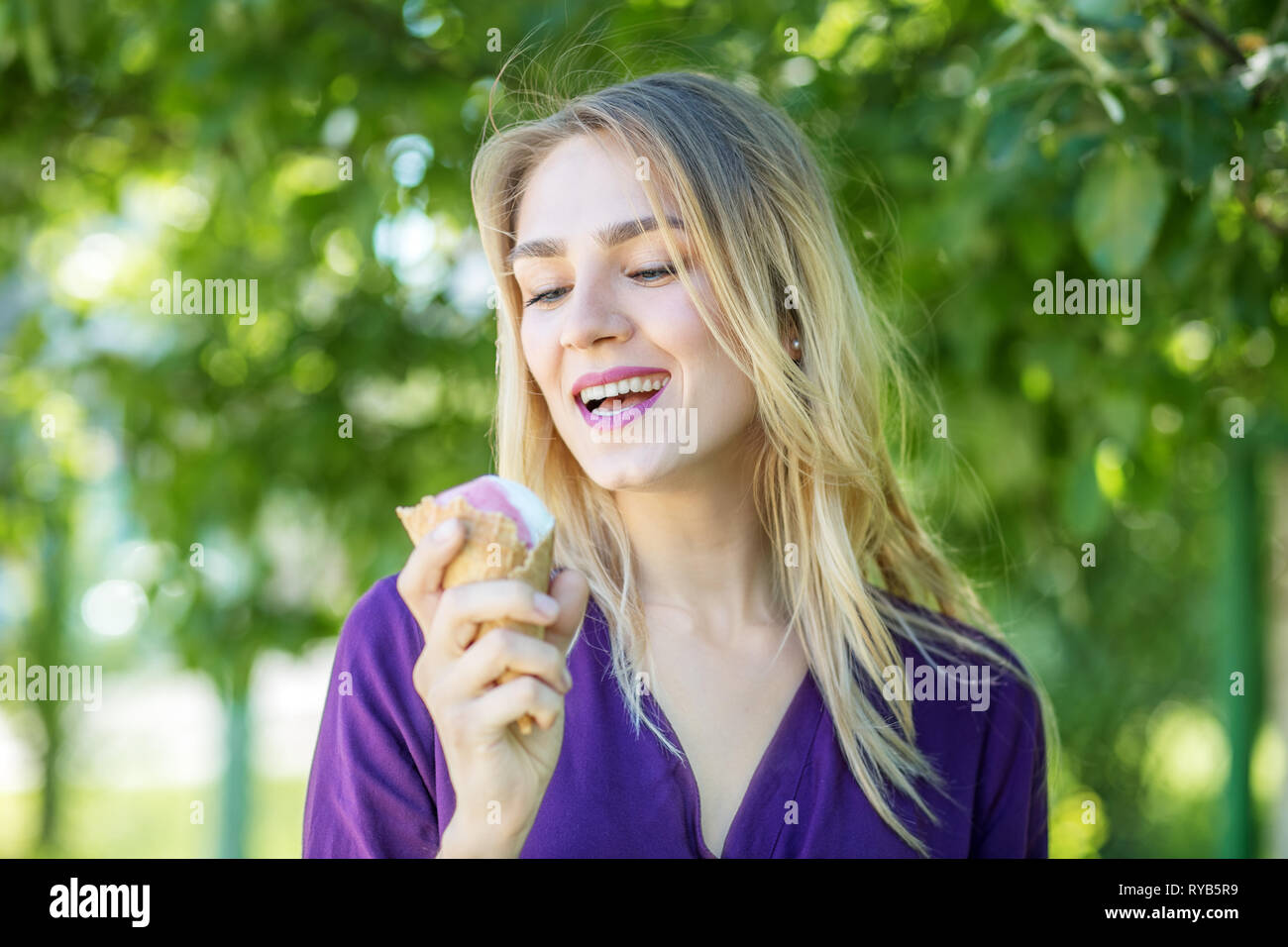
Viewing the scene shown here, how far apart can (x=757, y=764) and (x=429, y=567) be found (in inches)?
27.0

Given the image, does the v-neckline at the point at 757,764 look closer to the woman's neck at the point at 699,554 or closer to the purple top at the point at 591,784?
the purple top at the point at 591,784

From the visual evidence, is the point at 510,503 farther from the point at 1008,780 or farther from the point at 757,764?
the point at 1008,780

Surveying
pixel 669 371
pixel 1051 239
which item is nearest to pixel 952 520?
pixel 1051 239

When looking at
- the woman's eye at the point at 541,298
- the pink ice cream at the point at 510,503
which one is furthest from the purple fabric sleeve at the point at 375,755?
the woman's eye at the point at 541,298

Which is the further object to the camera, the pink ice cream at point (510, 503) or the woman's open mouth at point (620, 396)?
the woman's open mouth at point (620, 396)

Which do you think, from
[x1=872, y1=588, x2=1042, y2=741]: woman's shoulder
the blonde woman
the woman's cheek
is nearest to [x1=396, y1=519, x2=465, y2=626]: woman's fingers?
the blonde woman

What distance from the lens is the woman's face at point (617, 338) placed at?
168 cm

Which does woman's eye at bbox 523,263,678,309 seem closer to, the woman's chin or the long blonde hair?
the long blonde hair

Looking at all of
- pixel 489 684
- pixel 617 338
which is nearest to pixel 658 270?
pixel 617 338

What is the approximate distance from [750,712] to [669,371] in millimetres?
508

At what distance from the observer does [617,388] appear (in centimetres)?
169

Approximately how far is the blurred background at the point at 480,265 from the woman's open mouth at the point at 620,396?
702mm

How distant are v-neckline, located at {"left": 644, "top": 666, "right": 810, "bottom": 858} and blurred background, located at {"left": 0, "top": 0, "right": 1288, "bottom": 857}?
873 millimetres

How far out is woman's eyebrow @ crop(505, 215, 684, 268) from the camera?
1.71 metres
